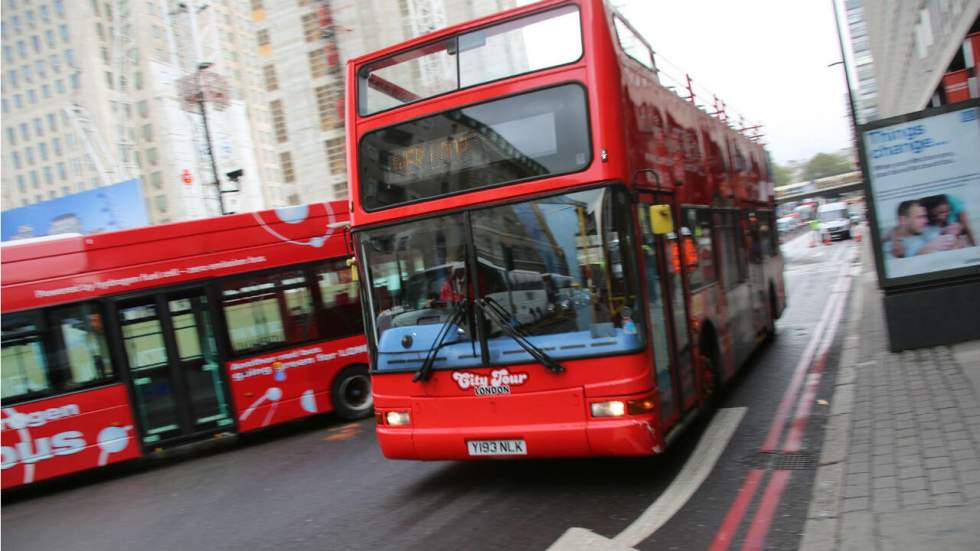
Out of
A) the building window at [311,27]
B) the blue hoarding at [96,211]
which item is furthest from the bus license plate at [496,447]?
the building window at [311,27]

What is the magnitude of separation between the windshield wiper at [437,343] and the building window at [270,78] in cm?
5384

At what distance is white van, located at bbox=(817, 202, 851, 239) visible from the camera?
1996 inches

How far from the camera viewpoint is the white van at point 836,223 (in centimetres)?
5069

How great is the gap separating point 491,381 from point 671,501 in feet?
5.36

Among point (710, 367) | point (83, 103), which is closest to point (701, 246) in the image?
point (710, 367)

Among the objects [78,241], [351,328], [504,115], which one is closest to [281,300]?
[351,328]

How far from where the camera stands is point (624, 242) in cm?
621

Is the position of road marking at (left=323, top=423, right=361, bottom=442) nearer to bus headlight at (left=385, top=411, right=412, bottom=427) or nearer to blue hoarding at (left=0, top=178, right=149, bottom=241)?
bus headlight at (left=385, top=411, right=412, bottom=427)

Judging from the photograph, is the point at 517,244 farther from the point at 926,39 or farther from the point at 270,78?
the point at 270,78

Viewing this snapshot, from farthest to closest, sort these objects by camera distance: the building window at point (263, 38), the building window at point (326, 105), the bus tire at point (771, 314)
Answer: the building window at point (263, 38), the building window at point (326, 105), the bus tire at point (771, 314)

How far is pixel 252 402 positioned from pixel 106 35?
90958mm

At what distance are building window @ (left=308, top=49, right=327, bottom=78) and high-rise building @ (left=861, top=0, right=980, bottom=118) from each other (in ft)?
108

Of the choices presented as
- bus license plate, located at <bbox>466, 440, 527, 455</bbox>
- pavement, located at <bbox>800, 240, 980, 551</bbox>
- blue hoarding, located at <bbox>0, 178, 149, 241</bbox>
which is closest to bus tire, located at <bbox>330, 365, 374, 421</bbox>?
bus license plate, located at <bbox>466, 440, 527, 455</bbox>

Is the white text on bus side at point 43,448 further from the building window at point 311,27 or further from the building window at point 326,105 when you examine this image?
the building window at point 311,27
